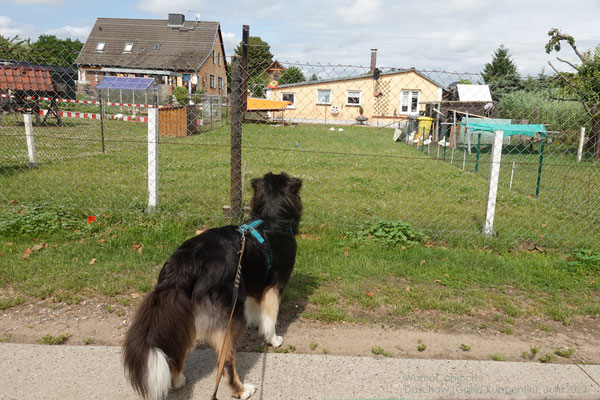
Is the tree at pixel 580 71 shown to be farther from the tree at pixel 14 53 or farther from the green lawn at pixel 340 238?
the tree at pixel 14 53

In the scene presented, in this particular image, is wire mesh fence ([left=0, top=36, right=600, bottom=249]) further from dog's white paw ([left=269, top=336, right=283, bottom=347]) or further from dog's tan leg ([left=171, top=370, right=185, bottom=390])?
dog's tan leg ([left=171, top=370, right=185, bottom=390])

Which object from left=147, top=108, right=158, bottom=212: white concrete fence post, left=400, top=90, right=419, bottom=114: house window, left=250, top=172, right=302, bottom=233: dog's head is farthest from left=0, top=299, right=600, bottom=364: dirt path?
left=400, top=90, right=419, bottom=114: house window

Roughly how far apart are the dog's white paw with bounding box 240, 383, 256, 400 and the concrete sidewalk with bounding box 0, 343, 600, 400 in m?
0.06

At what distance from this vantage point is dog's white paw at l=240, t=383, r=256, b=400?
2.53 metres

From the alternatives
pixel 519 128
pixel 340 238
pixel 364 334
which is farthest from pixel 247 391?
pixel 519 128

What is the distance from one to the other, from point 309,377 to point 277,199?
1.30 metres

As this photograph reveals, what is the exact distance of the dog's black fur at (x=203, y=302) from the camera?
2115mm

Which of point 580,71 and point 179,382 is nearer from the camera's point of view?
point 179,382

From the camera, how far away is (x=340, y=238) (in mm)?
5301

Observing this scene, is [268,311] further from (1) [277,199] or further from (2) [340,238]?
(2) [340,238]

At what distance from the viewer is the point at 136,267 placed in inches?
168

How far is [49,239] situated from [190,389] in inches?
131

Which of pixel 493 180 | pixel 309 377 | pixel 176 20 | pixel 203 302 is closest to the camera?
pixel 203 302

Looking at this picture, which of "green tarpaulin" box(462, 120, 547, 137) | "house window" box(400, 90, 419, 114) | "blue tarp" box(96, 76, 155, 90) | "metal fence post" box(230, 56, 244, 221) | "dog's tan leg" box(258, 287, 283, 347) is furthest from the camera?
"house window" box(400, 90, 419, 114)
